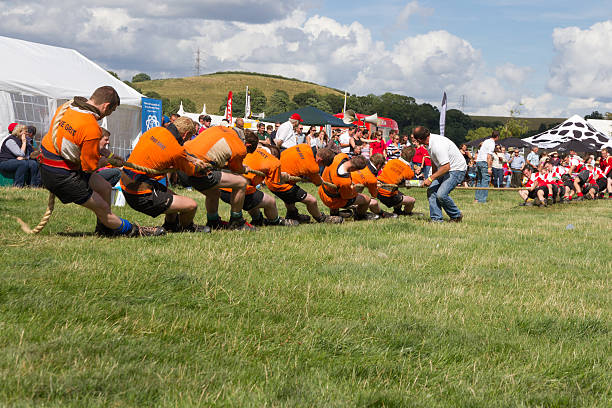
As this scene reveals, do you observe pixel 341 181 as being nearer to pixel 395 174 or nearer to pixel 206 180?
pixel 395 174

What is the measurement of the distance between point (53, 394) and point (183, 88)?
14424 centimetres

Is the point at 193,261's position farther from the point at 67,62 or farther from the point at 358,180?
the point at 67,62

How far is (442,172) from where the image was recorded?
11.2m

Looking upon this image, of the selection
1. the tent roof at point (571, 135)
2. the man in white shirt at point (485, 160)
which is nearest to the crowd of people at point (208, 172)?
the man in white shirt at point (485, 160)

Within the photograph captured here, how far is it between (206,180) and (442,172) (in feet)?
16.7

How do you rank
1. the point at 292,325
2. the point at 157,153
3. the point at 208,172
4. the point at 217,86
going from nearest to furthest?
the point at 292,325 < the point at 157,153 < the point at 208,172 < the point at 217,86

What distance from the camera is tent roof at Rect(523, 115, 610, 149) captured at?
34531 mm

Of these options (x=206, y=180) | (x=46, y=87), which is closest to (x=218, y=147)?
(x=206, y=180)

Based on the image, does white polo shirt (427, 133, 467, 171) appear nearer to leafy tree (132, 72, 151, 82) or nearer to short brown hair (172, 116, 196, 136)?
short brown hair (172, 116, 196, 136)

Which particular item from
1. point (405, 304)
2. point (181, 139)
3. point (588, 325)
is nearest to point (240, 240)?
point (181, 139)

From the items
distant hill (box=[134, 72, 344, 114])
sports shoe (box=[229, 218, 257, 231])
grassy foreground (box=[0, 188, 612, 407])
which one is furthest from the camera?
distant hill (box=[134, 72, 344, 114])

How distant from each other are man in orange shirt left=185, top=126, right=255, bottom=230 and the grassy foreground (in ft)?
3.61

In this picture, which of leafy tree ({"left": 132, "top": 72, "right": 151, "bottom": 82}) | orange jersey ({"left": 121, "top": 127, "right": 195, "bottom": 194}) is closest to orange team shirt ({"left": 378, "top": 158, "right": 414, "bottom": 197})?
orange jersey ({"left": 121, "top": 127, "right": 195, "bottom": 194})

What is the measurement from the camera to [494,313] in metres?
4.93
